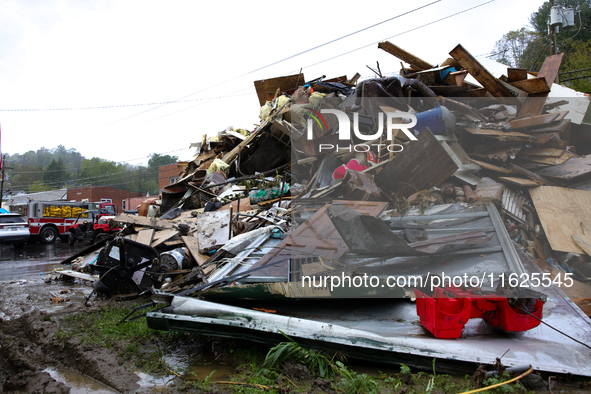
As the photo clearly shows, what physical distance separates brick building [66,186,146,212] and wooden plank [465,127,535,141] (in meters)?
44.5

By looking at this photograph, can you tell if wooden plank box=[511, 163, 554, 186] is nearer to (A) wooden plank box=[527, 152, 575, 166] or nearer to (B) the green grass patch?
(A) wooden plank box=[527, 152, 575, 166]

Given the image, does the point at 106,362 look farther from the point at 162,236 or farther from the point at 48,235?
the point at 48,235

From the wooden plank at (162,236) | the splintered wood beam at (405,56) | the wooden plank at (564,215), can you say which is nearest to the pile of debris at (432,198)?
the wooden plank at (564,215)

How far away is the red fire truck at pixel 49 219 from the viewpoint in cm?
1566

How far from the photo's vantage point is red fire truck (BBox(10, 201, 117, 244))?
1566cm

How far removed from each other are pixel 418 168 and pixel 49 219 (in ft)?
59.5

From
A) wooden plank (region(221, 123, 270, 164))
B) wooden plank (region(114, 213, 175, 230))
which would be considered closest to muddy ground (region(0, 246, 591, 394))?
wooden plank (region(114, 213, 175, 230))

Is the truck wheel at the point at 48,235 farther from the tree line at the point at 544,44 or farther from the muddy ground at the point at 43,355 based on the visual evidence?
the tree line at the point at 544,44

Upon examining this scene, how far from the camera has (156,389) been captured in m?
2.85

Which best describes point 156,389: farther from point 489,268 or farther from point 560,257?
point 560,257

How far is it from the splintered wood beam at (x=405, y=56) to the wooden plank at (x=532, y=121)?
4610 mm

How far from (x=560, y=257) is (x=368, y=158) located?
1884 millimetres

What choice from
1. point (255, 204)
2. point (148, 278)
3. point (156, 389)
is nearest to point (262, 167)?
point (255, 204)

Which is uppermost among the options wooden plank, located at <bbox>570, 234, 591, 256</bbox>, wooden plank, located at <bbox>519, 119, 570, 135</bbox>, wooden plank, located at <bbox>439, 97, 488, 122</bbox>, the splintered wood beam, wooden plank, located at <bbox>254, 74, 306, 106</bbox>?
wooden plank, located at <bbox>254, 74, 306, 106</bbox>
